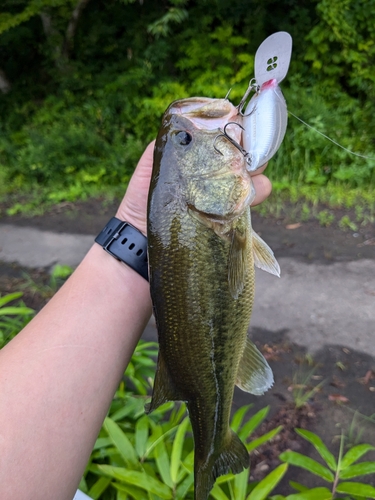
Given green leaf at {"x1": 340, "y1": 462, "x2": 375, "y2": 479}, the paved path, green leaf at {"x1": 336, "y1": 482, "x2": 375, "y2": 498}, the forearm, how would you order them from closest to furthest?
the forearm → green leaf at {"x1": 336, "y1": 482, "x2": 375, "y2": 498} → green leaf at {"x1": 340, "y1": 462, "x2": 375, "y2": 479} → the paved path

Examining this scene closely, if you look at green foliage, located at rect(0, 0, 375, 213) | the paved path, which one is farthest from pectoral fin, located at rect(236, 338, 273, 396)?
green foliage, located at rect(0, 0, 375, 213)

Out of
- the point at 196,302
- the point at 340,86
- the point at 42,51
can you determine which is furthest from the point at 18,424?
the point at 42,51

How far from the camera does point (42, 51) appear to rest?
10.9m

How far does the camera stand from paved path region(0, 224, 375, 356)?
3826 mm

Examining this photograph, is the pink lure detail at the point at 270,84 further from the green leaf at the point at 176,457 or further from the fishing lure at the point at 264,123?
the green leaf at the point at 176,457

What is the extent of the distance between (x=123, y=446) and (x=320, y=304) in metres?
2.79

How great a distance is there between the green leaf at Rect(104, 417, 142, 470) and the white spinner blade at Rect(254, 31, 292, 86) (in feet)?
6.16

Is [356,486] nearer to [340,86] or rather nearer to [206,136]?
[206,136]

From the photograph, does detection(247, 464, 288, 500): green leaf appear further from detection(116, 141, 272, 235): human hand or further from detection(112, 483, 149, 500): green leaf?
detection(116, 141, 272, 235): human hand

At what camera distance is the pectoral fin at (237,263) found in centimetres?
154

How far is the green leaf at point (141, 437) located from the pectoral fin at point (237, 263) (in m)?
1.12

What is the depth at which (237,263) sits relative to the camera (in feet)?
5.08

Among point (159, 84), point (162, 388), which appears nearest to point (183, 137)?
point (162, 388)

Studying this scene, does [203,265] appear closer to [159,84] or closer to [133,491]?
[133,491]
